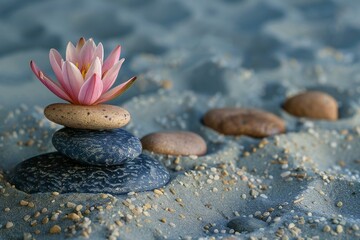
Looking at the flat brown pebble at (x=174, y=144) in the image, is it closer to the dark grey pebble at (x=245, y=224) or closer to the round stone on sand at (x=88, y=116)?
the round stone on sand at (x=88, y=116)

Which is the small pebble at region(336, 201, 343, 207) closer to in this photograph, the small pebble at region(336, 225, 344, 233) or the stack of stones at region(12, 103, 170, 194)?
the small pebble at region(336, 225, 344, 233)

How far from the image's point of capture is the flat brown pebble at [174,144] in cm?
242

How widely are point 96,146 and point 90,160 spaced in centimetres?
5

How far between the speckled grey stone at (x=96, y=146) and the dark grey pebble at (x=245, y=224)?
1.29ft

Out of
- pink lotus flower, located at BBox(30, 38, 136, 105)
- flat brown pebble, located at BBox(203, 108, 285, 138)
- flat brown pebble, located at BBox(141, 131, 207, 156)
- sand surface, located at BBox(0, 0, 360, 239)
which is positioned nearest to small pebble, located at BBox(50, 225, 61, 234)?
sand surface, located at BBox(0, 0, 360, 239)

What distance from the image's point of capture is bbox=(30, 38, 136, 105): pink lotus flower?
194cm

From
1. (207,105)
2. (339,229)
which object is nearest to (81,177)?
(339,229)

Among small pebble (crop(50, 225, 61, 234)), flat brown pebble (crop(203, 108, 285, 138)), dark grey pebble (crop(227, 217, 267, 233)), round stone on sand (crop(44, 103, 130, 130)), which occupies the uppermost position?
round stone on sand (crop(44, 103, 130, 130))

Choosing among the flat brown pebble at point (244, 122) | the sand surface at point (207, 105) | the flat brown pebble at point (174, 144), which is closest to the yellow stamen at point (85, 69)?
the sand surface at point (207, 105)

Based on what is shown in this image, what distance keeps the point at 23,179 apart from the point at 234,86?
170cm

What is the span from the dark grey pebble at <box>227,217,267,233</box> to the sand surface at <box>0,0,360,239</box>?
0.02m

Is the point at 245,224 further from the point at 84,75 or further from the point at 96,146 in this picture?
the point at 84,75

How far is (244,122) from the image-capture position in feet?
9.13

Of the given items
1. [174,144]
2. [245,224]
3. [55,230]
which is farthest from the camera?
[174,144]
